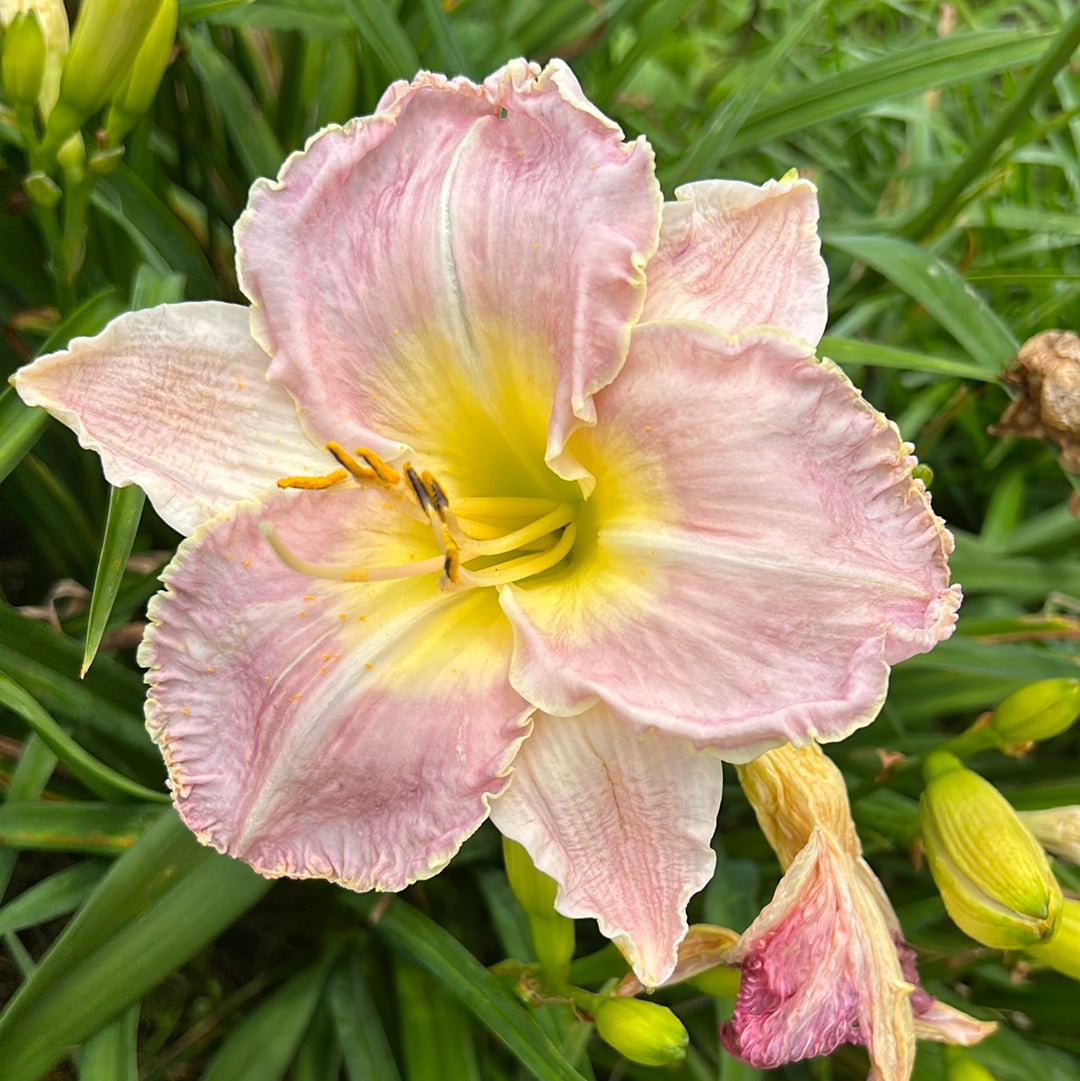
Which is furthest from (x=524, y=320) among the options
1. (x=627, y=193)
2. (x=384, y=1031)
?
(x=384, y=1031)

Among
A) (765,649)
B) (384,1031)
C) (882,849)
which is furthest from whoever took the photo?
(882,849)

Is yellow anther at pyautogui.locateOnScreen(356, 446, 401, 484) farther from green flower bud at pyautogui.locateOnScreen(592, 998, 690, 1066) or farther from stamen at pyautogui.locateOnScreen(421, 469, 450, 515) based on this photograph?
green flower bud at pyautogui.locateOnScreen(592, 998, 690, 1066)

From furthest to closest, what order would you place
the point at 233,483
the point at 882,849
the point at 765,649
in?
the point at 882,849
the point at 233,483
the point at 765,649

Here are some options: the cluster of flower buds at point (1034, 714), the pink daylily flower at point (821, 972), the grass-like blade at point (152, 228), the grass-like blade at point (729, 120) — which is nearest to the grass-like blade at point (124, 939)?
the pink daylily flower at point (821, 972)

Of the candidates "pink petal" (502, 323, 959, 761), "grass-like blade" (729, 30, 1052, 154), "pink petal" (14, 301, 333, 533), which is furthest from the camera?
"grass-like blade" (729, 30, 1052, 154)

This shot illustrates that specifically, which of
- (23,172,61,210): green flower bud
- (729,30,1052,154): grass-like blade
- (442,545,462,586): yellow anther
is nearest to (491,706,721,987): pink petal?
(442,545,462,586): yellow anther

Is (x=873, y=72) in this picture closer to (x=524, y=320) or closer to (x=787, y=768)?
(x=524, y=320)
